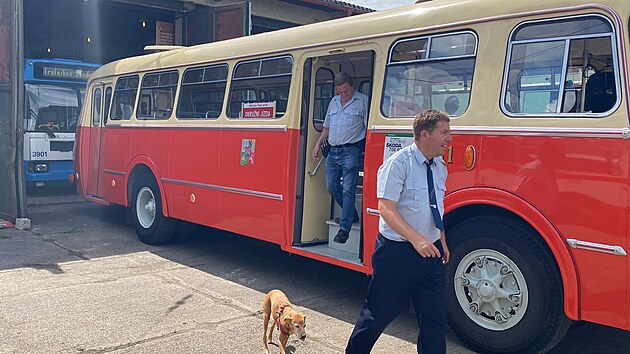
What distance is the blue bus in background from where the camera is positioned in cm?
1264

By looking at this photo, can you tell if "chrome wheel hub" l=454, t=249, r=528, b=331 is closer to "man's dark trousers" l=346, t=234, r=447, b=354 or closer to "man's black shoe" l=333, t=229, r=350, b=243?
"man's dark trousers" l=346, t=234, r=447, b=354

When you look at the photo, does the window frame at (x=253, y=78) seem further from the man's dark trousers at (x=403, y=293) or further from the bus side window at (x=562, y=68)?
the man's dark trousers at (x=403, y=293)

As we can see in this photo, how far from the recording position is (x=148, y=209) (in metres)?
8.69

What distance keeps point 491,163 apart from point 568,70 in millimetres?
833

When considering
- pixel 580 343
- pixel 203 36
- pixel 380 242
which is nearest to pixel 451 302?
pixel 580 343

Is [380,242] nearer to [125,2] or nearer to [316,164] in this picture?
[316,164]

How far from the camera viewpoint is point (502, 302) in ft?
14.6

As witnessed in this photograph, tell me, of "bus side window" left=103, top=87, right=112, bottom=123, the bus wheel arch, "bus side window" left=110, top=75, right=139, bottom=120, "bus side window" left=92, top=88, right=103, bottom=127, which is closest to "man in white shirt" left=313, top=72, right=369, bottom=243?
the bus wheel arch

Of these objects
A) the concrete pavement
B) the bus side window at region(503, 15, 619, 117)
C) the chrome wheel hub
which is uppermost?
the bus side window at region(503, 15, 619, 117)

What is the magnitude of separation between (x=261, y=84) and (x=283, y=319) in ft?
10.3

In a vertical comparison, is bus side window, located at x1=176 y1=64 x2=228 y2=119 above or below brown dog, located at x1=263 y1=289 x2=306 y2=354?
above

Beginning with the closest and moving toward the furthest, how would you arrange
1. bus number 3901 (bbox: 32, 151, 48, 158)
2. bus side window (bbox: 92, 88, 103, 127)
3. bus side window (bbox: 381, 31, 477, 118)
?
bus side window (bbox: 381, 31, 477, 118) < bus side window (bbox: 92, 88, 103, 127) < bus number 3901 (bbox: 32, 151, 48, 158)

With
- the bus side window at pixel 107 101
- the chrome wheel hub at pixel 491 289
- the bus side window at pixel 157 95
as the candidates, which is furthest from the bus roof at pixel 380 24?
the bus side window at pixel 107 101

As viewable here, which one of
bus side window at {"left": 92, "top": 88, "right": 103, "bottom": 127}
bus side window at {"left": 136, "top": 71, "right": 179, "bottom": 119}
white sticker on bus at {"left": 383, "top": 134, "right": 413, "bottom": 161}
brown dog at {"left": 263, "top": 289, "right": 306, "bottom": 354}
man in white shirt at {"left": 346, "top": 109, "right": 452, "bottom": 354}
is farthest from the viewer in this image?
bus side window at {"left": 92, "top": 88, "right": 103, "bottom": 127}
